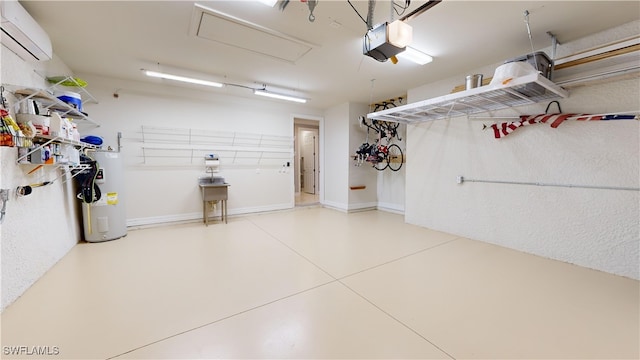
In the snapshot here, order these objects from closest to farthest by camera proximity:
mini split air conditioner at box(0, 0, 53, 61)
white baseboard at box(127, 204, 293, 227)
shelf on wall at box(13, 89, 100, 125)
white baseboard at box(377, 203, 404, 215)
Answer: mini split air conditioner at box(0, 0, 53, 61) → shelf on wall at box(13, 89, 100, 125) → white baseboard at box(127, 204, 293, 227) → white baseboard at box(377, 203, 404, 215)

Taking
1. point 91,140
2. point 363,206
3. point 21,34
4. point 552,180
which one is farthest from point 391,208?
point 21,34

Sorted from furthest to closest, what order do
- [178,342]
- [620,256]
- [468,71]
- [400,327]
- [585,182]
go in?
[468,71] < [585,182] < [620,256] < [400,327] < [178,342]

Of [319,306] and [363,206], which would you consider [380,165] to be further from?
[319,306]

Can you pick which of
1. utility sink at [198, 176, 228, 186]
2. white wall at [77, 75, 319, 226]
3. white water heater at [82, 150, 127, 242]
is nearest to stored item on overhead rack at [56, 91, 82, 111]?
white water heater at [82, 150, 127, 242]

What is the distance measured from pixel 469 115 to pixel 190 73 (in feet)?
15.1

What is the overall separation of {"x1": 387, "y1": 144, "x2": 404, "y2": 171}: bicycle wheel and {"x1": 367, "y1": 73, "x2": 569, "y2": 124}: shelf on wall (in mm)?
1372

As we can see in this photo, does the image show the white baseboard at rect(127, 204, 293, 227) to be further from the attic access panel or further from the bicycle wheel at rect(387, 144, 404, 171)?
the attic access panel

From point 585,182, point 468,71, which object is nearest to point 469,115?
point 468,71

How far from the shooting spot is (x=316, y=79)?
13.8 feet

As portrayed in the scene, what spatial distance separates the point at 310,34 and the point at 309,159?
6.84 metres

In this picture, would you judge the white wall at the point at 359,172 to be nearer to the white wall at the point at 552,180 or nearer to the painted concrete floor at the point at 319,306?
the white wall at the point at 552,180

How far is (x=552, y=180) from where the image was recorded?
3.05m

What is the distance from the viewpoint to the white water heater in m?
3.53

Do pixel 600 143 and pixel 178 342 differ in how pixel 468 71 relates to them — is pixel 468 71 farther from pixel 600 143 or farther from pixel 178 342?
pixel 178 342
